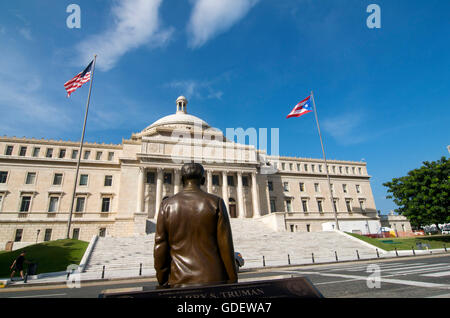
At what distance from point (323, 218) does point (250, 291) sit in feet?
169

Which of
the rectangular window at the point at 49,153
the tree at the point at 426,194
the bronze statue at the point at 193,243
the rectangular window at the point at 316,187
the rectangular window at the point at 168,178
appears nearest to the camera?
the bronze statue at the point at 193,243

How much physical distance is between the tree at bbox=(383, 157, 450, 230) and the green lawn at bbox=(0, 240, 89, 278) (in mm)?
38778

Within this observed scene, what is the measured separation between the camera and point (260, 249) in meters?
25.5

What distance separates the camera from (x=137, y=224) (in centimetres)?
3062

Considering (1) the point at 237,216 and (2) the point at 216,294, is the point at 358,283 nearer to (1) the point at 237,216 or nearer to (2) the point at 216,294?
(2) the point at 216,294

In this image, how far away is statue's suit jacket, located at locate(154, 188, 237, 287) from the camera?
3.22 meters

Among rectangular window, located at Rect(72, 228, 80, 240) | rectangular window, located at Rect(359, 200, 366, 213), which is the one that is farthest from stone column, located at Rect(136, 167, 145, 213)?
rectangular window, located at Rect(359, 200, 366, 213)

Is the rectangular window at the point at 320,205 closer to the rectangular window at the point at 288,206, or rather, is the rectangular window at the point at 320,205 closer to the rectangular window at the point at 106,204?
the rectangular window at the point at 288,206

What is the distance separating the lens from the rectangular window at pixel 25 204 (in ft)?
115

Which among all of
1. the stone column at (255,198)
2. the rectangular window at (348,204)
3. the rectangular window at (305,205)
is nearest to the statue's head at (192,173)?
the stone column at (255,198)

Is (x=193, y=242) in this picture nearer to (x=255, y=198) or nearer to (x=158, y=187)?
(x=158, y=187)

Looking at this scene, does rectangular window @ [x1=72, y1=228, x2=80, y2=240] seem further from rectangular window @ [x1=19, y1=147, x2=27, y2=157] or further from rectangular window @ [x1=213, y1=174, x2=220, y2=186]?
rectangular window @ [x1=213, y1=174, x2=220, y2=186]

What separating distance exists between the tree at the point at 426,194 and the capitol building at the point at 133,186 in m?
11.1

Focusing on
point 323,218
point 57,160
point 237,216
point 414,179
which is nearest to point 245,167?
point 237,216
